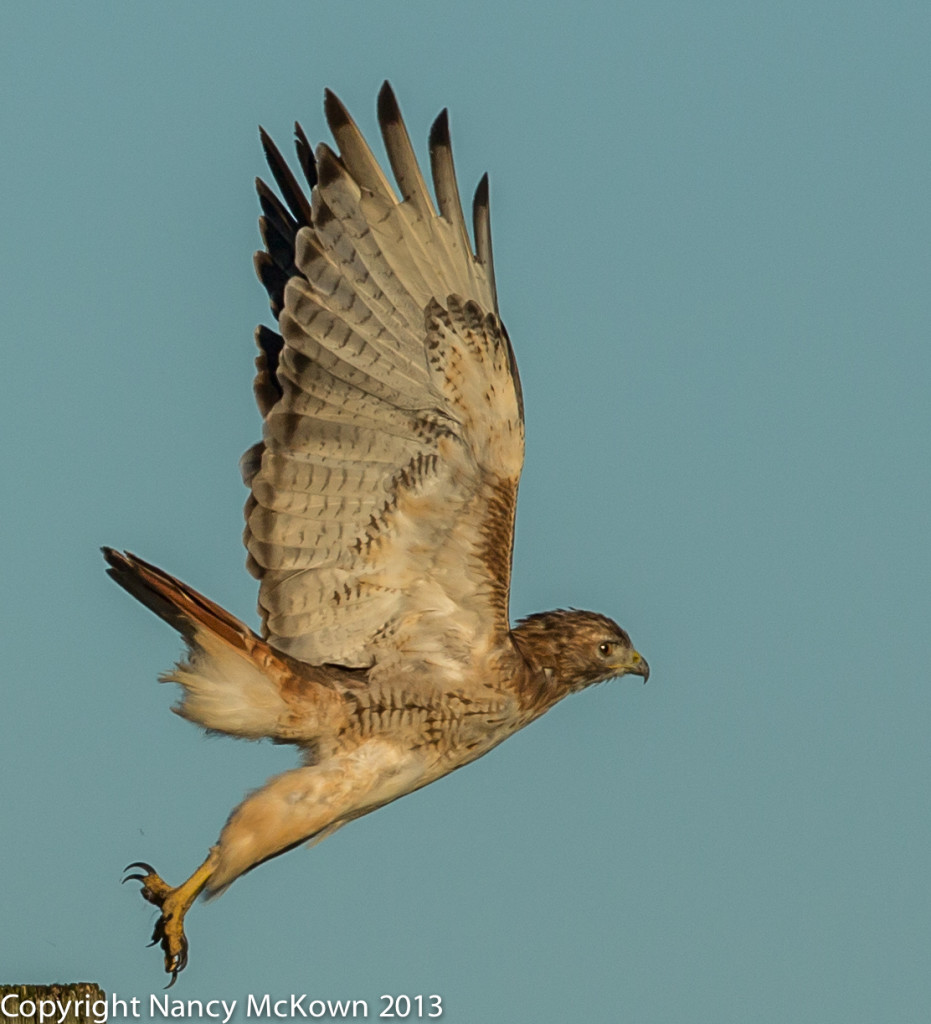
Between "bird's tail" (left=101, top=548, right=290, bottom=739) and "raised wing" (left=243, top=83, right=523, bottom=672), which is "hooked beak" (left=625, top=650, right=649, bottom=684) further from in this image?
"bird's tail" (left=101, top=548, right=290, bottom=739)

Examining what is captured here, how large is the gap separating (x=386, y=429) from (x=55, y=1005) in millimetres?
3506

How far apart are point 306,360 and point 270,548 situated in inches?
32.3

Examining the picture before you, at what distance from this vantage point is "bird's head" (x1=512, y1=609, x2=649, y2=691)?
27.8ft

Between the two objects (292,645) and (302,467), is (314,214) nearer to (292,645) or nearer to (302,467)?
(302,467)

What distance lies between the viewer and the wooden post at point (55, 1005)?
4676mm

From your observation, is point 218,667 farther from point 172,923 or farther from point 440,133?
point 440,133

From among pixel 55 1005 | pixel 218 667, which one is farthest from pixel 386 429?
pixel 55 1005

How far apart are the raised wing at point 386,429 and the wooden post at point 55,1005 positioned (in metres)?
3.28

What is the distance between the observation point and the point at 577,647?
336 inches

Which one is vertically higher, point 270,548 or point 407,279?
point 407,279

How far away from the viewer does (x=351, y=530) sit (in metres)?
7.89

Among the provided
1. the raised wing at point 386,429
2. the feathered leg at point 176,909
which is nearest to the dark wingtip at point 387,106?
the raised wing at point 386,429

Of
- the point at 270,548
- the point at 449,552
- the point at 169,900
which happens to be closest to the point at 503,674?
the point at 449,552

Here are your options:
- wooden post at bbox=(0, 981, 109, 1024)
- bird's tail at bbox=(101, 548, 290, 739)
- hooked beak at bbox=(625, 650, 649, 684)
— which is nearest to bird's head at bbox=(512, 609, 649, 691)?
hooked beak at bbox=(625, 650, 649, 684)
